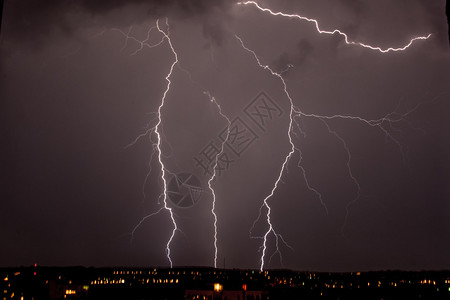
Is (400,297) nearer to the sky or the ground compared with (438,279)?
nearer to the ground

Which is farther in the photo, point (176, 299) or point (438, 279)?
point (438, 279)

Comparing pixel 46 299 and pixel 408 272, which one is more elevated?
pixel 408 272

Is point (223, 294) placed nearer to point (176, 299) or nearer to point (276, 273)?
point (176, 299)

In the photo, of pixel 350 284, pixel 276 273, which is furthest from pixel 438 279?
pixel 276 273

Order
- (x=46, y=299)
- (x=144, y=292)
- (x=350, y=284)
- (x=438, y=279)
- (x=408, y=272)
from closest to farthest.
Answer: (x=46, y=299)
(x=144, y=292)
(x=350, y=284)
(x=438, y=279)
(x=408, y=272)

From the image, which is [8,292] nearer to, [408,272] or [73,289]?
[73,289]

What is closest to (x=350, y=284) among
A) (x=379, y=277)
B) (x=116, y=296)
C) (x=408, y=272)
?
(x=379, y=277)

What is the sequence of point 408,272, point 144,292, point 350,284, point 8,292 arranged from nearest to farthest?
point 8,292
point 144,292
point 350,284
point 408,272

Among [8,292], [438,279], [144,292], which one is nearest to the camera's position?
[8,292]

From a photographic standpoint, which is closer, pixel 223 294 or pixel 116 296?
pixel 223 294
